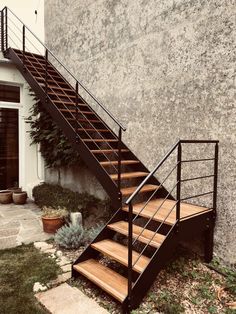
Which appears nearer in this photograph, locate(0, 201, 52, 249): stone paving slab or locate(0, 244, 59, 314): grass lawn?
locate(0, 244, 59, 314): grass lawn

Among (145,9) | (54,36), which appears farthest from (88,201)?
(54,36)

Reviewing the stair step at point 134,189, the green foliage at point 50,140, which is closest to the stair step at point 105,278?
the stair step at point 134,189

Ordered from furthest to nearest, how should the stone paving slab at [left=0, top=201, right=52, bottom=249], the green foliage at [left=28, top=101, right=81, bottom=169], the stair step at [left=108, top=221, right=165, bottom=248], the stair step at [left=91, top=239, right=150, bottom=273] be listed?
the green foliage at [left=28, top=101, right=81, bottom=169] → the stone paving slab at [left=0, top=201, right=52, bottom=249] → the stair step at [left=108, top=221, right=165, bottom=248] → the stair step at [left=91, top=239, right=150, bottom=273]

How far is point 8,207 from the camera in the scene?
712 cm

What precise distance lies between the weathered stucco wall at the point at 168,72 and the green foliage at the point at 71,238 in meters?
1.62

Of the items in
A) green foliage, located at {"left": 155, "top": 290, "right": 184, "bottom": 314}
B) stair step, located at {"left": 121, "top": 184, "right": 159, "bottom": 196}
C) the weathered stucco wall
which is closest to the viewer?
green foliage, located at {"left": 155, "top": 290, "right": 184, "bottom": 314}

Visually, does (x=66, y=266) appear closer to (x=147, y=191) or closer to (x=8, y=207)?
(x=147, y=191)

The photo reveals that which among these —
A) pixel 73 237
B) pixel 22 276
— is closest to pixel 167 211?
pixel 73 237

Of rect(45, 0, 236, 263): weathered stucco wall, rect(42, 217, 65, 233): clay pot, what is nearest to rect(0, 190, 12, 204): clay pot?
rect(42, 217, 65, 233): clay pot

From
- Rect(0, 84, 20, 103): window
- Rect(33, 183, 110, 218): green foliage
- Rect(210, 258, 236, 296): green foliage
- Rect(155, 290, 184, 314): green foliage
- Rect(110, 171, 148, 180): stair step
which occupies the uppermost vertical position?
Rect(0, 84, 20, 103): window

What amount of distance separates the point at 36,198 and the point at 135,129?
137 inches

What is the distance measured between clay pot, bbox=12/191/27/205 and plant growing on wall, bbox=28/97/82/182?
3.17 feet

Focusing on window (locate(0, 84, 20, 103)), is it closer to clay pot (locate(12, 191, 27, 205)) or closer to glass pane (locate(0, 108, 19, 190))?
glass pane (locate(0, 108, 19, 190))

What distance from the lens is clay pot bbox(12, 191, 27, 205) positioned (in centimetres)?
736
